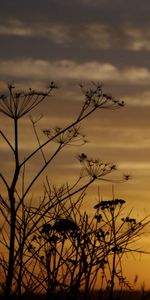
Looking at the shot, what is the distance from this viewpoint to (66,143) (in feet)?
59.2

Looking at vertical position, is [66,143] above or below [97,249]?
above

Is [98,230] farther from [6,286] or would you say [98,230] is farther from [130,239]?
[6,286]

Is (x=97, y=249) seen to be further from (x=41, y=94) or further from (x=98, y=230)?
(x=41, y=94)

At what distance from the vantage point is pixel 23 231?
16781mm

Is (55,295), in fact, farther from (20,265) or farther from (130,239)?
(130,239)

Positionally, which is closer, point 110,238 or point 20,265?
point 20,265

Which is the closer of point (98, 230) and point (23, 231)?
point (23, 231)

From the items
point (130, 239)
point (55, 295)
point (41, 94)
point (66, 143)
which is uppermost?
point (41, 94)

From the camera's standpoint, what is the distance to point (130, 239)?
18375 mm

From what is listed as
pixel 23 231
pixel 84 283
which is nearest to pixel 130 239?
pixel 84 283

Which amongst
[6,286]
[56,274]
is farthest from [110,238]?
[6,286]

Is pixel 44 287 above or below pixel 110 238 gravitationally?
below

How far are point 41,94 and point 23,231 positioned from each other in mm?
3315

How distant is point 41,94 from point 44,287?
4586 millimetres
